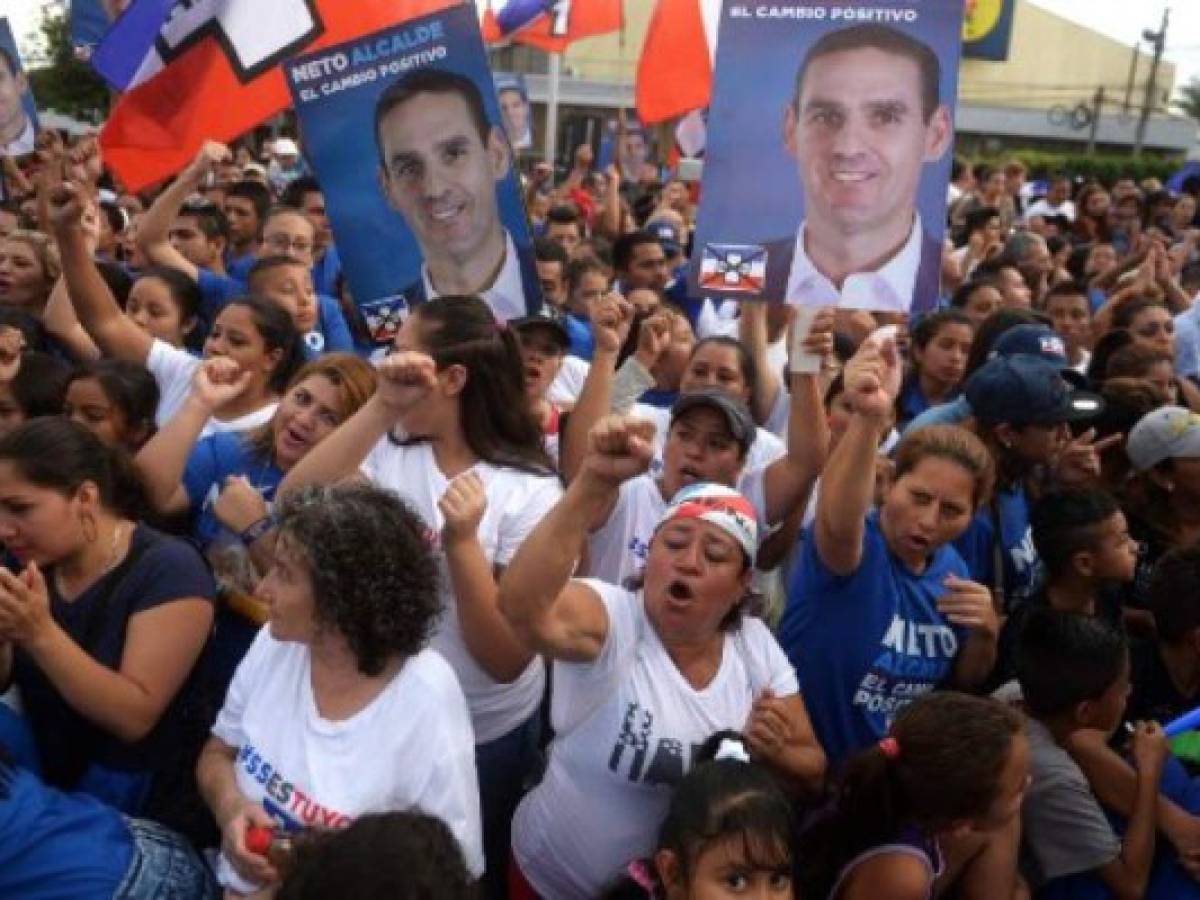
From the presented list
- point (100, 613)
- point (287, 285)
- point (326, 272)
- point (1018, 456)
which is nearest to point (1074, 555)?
point (1018, 456)

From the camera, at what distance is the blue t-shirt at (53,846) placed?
6.81ft

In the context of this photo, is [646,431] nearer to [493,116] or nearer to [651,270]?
[493,116]

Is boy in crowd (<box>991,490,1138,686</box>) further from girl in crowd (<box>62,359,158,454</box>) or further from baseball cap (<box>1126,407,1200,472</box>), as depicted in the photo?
girl in crowd (<box>62,359,158,454</box>)

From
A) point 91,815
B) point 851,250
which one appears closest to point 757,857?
point 91,815

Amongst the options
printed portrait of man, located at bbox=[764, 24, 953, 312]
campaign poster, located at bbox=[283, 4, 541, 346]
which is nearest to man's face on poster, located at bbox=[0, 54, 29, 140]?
campaign poster, located at bbox=[283, 4, 541, 346]

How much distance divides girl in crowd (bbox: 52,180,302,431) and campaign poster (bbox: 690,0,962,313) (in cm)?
139

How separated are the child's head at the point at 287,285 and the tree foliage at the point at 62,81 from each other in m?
25.7

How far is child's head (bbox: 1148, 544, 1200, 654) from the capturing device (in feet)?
10.3

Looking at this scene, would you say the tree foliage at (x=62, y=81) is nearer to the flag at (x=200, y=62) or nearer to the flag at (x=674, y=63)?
the flag at (x=674, y=63)

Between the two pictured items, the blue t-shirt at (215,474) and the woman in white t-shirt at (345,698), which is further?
the blue t-shirt at (215,474)

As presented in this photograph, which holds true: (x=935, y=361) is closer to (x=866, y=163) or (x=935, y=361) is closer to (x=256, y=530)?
(x=866, y=163)

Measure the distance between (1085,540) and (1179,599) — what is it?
0.92ft

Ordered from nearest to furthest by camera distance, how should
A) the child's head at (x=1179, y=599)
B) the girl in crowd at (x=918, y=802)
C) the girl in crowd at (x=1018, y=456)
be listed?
the girl in crowd at (x=918, y=802)
the child's head at (x=1179, y=599)
the girl in crowd at (x=1018, y=456)

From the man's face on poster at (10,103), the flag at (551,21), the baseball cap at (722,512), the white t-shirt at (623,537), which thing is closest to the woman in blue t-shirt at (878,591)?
the baseball cap at (722,512)
